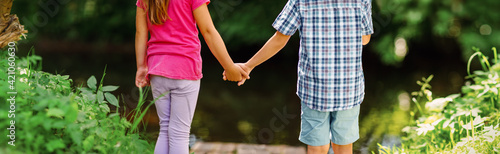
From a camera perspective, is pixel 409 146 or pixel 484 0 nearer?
pixel 409 146

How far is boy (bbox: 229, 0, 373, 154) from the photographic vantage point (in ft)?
7.97

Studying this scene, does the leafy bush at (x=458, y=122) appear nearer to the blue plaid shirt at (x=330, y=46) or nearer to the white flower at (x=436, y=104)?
the white flower at (x=436, y=104)

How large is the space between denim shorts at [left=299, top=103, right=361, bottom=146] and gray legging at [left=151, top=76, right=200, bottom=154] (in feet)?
1.83

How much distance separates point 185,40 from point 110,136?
569 millimetres

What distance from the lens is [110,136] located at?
2488mm

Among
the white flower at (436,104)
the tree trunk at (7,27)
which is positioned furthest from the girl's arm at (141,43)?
the white flower at (436,104)

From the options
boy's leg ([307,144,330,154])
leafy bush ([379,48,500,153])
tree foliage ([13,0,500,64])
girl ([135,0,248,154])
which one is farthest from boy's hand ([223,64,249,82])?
tree foliage ([13,0,500,64])

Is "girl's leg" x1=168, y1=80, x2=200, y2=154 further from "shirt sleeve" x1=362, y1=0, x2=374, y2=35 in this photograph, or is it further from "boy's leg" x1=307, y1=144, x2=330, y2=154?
"shirt sleeve" x1=362, y1=0, x2=374, y2=35

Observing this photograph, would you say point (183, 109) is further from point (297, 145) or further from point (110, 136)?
point (297, 145)

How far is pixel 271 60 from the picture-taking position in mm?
10188

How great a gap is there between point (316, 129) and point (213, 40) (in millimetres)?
660

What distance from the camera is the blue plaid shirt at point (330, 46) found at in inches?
95.5

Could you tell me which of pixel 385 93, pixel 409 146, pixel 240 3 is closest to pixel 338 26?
pixel 409 146

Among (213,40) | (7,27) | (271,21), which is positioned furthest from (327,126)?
(271,21)
